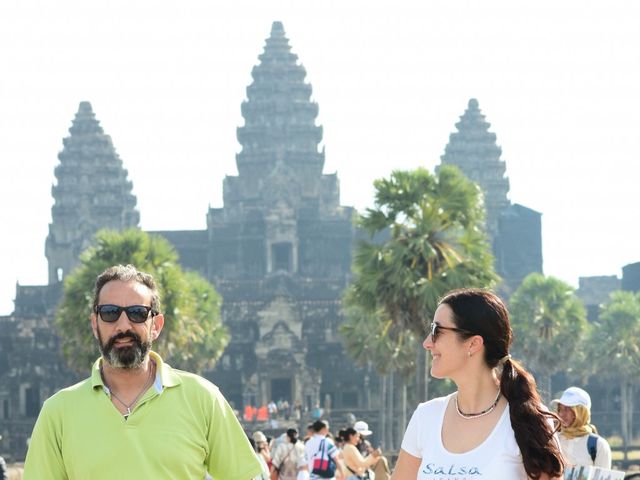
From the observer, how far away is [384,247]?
36.8m

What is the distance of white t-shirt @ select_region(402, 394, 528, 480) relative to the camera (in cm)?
703

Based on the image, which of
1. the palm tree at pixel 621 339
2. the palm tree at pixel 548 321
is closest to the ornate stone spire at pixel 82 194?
the palm tree at pixel 621 339

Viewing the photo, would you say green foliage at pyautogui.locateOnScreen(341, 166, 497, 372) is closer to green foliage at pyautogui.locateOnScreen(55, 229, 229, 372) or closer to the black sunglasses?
green foliage at pyautogui.locateOnScreen(55, 229, 229, 372)

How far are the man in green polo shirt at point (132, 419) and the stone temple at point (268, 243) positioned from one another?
77280 mm

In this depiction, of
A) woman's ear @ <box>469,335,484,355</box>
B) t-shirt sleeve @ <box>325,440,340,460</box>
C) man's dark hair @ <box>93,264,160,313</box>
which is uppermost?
man's dark hair @ <box>93,264,160,313</box>

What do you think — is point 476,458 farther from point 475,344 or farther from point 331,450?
point 331,450

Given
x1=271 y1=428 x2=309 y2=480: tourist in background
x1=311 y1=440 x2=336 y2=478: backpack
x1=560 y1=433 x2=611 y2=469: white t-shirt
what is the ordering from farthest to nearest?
x1=271 y1=428 x2=309 y2=480: tourist in background < x1=311 y1=440 x2=336 y2=478: backpack < x1=560 y1=433 x2=611 y2=469: white t-shirt

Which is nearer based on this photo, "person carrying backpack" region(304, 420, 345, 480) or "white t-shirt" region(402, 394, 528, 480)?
"white t-shirt" region(402, 394, 528, 480)

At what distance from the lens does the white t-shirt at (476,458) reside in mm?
7031

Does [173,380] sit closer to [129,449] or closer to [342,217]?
[129,449]

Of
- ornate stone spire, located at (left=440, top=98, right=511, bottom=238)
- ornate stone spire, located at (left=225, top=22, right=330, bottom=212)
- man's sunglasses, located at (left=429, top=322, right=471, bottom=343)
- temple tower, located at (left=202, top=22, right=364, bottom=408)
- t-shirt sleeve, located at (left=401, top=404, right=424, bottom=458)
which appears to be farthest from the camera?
ornate stone spire, located at (left=440, top=98, right=511, bottom=238)

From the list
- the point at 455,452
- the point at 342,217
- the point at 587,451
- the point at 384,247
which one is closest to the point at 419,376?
the point at 384,247

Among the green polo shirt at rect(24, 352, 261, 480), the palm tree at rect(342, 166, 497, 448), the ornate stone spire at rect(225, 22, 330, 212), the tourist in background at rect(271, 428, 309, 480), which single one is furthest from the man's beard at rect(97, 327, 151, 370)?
the ornate stone spire at rect(225, 22, 330, 212)

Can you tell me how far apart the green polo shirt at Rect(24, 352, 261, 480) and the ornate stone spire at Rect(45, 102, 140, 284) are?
321 feet
